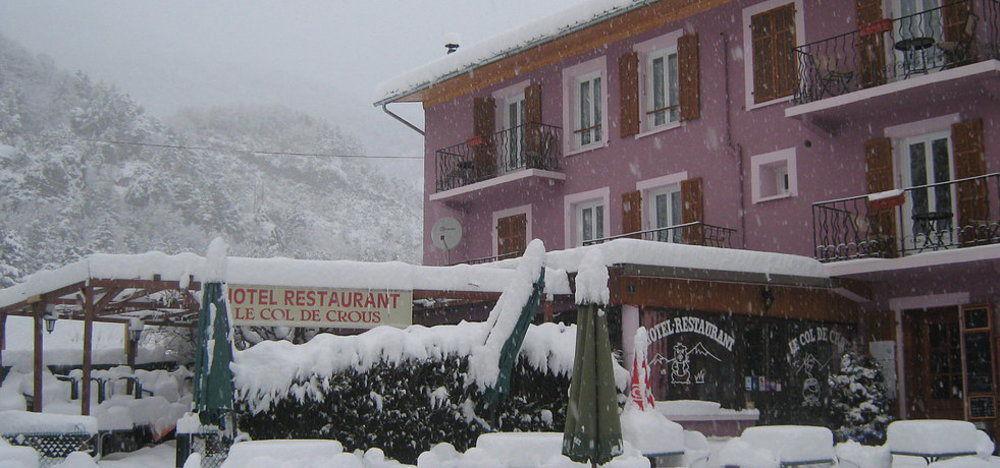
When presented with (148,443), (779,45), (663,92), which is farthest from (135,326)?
→ (779,45)

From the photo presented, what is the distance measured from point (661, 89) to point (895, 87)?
491cm

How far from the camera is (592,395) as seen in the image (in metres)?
7.46

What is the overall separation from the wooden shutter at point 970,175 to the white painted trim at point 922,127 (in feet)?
0.46

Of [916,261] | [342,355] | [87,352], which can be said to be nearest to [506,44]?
[916,261]

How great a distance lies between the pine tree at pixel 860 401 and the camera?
45.2 ft

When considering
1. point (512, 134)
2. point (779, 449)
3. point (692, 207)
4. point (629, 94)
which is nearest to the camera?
point (779, 449)

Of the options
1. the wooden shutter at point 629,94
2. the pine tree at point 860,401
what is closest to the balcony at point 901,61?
the wooden shutter at point 629,94

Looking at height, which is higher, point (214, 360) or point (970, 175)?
point (970, 175)

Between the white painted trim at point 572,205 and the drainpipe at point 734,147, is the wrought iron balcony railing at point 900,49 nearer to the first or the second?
the drainpipe at point 734,147

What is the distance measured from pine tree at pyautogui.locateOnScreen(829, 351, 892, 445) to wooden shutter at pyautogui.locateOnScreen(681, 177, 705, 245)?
3.20 m

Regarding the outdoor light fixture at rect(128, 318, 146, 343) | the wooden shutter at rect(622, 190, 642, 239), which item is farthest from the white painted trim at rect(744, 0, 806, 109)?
the outdoor light fixture at rect(128, 318, 146, 343)

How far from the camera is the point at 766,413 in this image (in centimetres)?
1445

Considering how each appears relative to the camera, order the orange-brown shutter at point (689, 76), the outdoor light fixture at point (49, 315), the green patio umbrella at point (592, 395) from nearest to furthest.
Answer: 1. the green patio umbrella at point (592, 395)
2. the outdoor light fixture at point (49, 315)
3. the orange-brown shutter at point (689, 76)

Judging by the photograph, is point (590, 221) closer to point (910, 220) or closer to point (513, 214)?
point (513, 214)
